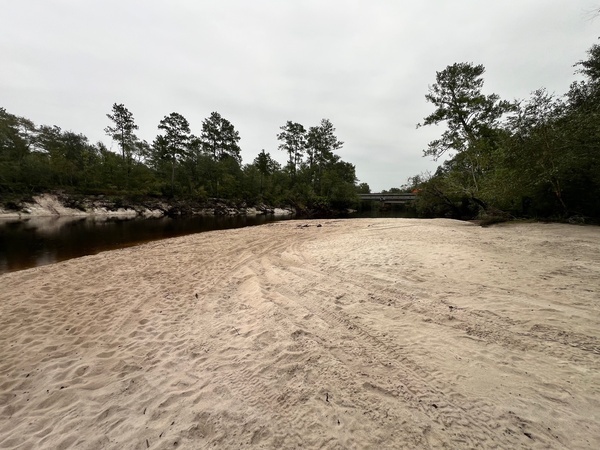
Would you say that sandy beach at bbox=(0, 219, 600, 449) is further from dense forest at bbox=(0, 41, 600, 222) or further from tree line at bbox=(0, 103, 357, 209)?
tree line at bbox=(0, 103, 357, 209)

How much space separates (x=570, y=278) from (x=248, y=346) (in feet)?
23.1

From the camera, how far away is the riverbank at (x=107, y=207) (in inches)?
1112

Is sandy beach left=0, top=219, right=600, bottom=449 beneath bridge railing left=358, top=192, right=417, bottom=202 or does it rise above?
beneath

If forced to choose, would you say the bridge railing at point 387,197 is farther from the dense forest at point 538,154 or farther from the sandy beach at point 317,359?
the sandy beach at point 317,359

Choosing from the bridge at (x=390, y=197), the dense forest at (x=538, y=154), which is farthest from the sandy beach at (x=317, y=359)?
the bridge at (x=390, y=197)

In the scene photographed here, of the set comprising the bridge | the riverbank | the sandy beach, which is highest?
the riverbank

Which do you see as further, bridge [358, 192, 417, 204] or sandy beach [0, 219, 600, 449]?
bridge [358, 192, 417, 204]

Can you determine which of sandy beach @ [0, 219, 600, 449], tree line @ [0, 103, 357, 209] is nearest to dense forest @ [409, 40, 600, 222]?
sandy beach @ [0, 219, 600, 449]

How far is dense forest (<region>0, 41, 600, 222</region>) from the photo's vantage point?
11.7m

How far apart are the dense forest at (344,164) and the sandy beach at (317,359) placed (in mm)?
8806

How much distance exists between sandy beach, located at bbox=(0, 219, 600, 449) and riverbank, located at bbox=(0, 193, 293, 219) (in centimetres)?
3331

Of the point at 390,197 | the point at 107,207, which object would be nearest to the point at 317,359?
the point at 107,207

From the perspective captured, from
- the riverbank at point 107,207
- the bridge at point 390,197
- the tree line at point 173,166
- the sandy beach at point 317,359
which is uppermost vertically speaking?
the tree line at point 173,166

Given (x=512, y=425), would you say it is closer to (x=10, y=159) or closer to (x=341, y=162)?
(x=10, y=159)
